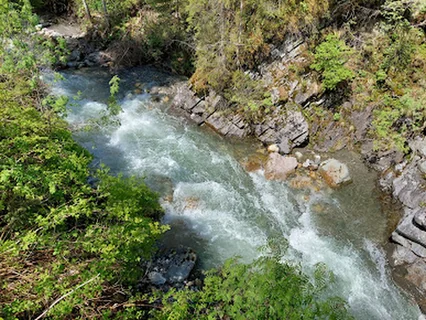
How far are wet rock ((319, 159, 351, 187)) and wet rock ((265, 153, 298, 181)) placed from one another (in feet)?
3.15

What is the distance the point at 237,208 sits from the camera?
898 centimetres

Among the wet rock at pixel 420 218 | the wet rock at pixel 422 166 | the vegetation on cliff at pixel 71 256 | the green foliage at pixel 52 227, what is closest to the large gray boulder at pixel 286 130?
the wet rock at pixel 422 166

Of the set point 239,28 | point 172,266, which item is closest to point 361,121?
point 239,28

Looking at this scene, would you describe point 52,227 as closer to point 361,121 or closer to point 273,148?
point 273,148

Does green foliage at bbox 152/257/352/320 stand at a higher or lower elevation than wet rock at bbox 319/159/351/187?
higher

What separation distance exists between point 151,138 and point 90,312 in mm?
7574

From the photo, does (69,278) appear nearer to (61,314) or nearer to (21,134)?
(61,314)

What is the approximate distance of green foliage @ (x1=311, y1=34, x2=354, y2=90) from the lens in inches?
429

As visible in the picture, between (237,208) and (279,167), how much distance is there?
223cm

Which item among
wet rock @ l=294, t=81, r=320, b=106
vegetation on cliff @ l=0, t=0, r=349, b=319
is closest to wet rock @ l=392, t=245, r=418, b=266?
vegetation on cliff @ l=0, t=0, r=349, b=319

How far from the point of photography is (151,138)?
36.7 ft

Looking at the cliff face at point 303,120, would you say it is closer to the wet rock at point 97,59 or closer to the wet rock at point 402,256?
the wet rock at point 402,256

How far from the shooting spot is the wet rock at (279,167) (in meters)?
9.97

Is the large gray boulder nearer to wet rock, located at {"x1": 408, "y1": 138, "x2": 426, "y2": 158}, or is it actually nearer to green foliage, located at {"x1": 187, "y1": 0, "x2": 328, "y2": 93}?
green foliage, located at {"x1": 187, "y1": 0, "x2": 328, "y2": 93}
